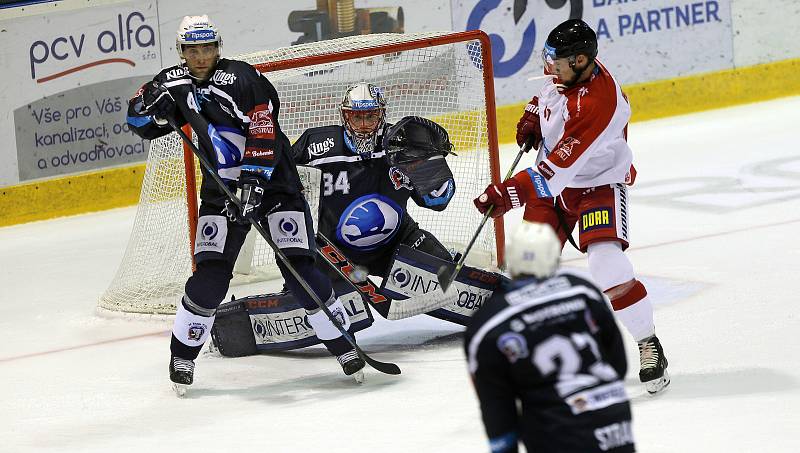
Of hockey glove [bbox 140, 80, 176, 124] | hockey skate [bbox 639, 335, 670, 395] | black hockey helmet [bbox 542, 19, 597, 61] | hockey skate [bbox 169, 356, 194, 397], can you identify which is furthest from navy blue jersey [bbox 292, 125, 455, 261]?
hockey skate [bbox 639, 335, 670, 395]

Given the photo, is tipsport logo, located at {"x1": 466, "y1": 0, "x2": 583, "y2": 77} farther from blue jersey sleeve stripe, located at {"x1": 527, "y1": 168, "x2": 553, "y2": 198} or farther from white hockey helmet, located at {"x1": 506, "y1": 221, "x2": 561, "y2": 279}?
white hockey helmet, located at {"x1": 506, "y1": 221, "x2": 561, "y2": 279}

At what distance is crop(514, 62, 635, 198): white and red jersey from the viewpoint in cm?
396

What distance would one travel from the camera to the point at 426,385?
427 cm

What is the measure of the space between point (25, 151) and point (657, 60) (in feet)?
13.1

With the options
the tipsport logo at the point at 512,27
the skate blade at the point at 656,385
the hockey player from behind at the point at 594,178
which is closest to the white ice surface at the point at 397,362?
the skate blade at the point at 656,385

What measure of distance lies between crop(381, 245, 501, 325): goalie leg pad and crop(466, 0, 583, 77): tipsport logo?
12.6 ft

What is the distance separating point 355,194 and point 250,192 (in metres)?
0.72

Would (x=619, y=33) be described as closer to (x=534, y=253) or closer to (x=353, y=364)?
(x=353, y=364)

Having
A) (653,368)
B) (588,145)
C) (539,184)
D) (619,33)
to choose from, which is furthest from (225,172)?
(619,33)

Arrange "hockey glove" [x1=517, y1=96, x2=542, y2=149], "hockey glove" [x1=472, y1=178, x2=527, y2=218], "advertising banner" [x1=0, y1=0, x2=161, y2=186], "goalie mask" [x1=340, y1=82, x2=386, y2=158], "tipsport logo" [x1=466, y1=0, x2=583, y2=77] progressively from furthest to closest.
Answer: "tipsport logo" [x1=466, y1=0, x2=583, y2=77] < "advertising banner" [x1=0, y1=0, x2=161, y2=186] < "goalie mask" [x1=340, y1=82, x2=386, y2=158] < "hockey glove" [x1=517, y1=96, x2=542, y2=149] < "hockey glove" [x1=472, y1=178, x2=527, y2=218]

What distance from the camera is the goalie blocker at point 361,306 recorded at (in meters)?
4.67

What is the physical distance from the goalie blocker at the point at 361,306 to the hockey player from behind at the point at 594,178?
2.21 ft

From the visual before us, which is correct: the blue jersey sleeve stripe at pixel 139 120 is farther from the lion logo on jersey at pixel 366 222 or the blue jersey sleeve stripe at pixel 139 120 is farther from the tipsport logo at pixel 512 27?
the tipsport logo at pixel 512 27

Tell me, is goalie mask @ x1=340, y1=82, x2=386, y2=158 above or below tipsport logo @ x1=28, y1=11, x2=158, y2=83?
below
